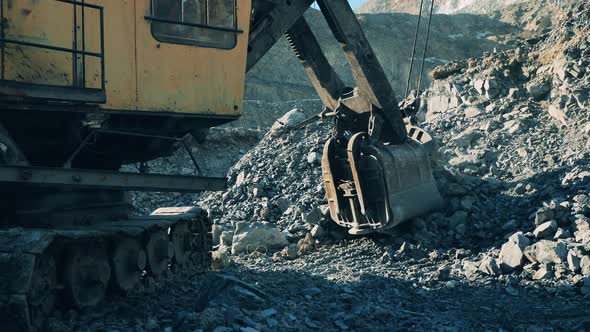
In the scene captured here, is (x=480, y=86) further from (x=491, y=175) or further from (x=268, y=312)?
(x=268, y=312)

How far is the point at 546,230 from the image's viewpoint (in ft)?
26.8

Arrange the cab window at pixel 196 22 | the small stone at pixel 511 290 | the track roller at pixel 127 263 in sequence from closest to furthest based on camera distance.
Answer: the cab window at pixel 196 22, the track roller at pixel 127 263, the small stone at pixel 511 290

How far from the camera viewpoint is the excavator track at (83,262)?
15.2ft

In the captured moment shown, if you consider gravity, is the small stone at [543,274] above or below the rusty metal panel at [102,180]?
below

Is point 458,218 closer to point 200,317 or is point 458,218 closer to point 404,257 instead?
point 404,257

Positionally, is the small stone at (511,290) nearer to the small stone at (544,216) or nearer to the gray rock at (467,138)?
the small stone at (544,216)

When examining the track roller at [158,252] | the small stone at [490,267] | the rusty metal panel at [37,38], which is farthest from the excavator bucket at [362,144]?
the rusty metal panel at [37,38]

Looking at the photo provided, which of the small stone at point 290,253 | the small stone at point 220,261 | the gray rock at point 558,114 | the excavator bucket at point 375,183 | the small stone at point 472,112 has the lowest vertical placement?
the small stone at point 220,261

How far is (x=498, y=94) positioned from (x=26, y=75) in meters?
10.7

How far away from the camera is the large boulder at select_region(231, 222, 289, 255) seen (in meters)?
10.4

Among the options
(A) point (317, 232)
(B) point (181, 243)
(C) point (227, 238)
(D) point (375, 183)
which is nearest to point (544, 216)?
(D) point (375, 183)

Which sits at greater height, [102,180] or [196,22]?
[196,22]

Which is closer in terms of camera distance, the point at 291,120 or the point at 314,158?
the point at 314,158

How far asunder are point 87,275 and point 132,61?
5.87 feet
